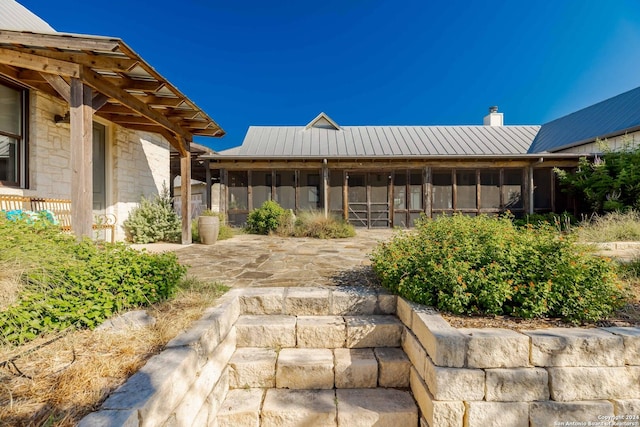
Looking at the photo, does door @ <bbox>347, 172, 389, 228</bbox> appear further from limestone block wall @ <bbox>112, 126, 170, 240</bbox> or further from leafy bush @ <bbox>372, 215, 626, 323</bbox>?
leafy bush @ <bbox>372, 215, 626, 323</bbox>

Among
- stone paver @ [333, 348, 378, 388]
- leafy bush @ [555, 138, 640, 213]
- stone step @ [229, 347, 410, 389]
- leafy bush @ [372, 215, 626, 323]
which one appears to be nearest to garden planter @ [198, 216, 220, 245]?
stone step @ [229, 347, 410, 389]

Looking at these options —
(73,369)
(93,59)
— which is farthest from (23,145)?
(73,369)

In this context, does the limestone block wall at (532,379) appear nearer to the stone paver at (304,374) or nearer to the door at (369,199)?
the stone paver at (304,374)

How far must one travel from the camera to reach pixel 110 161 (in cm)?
609

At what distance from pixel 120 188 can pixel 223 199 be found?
3865 mm

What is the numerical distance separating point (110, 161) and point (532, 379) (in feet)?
25.2

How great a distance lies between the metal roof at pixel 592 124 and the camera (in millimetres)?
9820

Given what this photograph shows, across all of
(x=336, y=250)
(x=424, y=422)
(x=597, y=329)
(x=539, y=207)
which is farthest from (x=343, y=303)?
(x=539, y=207)

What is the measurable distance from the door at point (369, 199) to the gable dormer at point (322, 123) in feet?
12.6

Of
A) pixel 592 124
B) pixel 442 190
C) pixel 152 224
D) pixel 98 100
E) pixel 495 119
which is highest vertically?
pixel 495 119

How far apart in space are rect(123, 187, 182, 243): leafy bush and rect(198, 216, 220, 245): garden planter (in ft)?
2.30

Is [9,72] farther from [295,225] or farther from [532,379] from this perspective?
[532,379]

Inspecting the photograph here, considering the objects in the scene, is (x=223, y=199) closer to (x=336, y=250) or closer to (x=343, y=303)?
(x=336, y=250)

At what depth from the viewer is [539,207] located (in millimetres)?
9945
